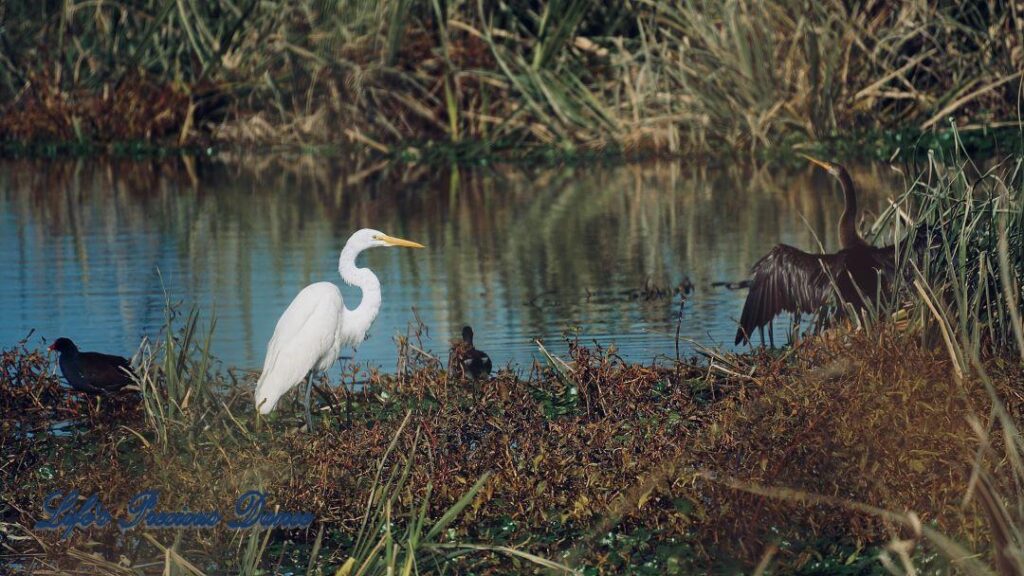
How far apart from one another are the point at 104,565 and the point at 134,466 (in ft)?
6.81

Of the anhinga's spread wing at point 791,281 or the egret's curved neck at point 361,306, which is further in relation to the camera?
the anhinga's spread wing at point 791,281

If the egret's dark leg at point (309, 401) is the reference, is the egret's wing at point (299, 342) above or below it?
above

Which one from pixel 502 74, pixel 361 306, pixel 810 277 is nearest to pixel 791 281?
pixel 810 277

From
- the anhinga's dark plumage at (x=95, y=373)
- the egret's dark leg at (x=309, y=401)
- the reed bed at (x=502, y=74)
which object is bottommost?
the egret's dark leg at (x=309, y=401)

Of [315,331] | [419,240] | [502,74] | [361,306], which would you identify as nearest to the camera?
[315,331]

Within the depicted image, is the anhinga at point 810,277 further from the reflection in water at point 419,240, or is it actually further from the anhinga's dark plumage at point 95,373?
the anhinga's dark plumage at point 95,373

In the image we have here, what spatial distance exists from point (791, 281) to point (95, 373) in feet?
11.2

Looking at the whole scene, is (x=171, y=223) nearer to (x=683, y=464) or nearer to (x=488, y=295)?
(x=488, y=295)

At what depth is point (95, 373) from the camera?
8.06 metres

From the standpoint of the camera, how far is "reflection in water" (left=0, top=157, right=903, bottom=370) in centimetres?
1094

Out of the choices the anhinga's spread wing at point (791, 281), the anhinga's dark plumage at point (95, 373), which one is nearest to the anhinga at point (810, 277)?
the anhinga's spread wing at point (791, 281)

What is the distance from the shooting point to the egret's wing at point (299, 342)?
7.98 meters

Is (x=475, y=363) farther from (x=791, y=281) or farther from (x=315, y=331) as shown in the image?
(x=791, y=281)

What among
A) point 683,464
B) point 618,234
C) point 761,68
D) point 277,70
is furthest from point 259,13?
point 683,464
